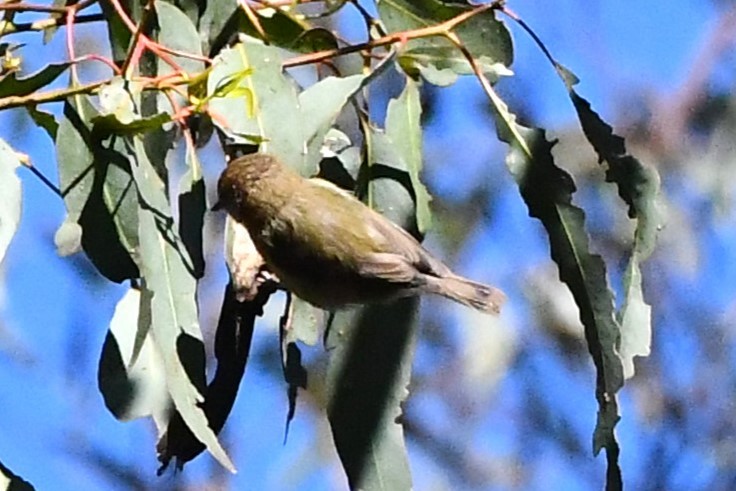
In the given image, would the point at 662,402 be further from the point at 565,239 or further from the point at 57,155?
the point at 57,155

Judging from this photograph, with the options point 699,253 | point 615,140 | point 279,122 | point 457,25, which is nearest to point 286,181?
point 279,122

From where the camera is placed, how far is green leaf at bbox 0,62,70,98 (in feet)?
4.26

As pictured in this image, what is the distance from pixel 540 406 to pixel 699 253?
60 centimetres

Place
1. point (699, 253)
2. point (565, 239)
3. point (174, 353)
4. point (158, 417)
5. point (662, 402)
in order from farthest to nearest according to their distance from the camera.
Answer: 1. point (662, 402)
2. point (699, 253)
3. point (565, 239)
4. point (158, 417)
5. point (174, 353)

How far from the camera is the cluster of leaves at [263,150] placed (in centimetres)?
129

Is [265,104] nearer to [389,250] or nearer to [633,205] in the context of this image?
[389,250]

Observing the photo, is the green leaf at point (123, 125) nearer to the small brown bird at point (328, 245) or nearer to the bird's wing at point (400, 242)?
the small brown bird at point (328, 245)

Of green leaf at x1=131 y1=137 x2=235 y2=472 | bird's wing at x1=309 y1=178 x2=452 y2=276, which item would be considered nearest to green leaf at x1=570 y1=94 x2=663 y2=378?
bird's wing at x1=309 y1=178 x2=452 y2=276

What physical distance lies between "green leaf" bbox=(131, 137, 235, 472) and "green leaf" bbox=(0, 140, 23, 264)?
0.10 m

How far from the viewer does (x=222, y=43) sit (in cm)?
145

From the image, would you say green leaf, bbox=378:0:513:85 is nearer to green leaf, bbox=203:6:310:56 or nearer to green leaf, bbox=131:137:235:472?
green leaf, bbox=203:6:310:56

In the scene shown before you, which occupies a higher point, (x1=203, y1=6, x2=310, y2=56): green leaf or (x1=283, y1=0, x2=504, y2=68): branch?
(x1=283, y1=0, x2=504, y2=68): branch

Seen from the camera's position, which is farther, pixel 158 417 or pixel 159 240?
pixel 158 417

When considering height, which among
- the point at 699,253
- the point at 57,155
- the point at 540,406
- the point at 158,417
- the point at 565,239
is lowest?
the point at 540,406
